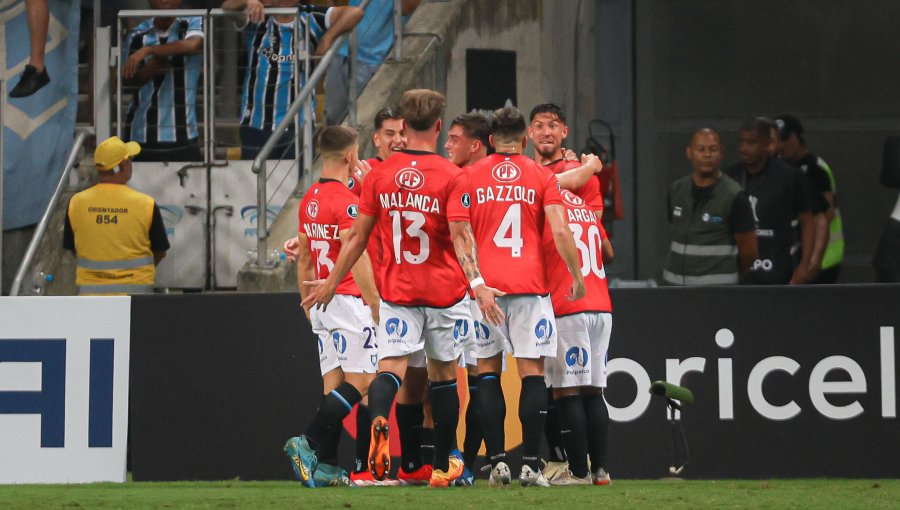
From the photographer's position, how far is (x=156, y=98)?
46.7 ft

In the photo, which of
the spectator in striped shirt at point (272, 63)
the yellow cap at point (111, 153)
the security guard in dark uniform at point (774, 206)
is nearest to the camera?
the security guard in dark uniform at point (774, 206)

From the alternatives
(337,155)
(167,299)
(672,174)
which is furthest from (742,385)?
(672,174)

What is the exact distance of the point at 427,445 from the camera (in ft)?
33.6

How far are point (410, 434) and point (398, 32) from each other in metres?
5.52

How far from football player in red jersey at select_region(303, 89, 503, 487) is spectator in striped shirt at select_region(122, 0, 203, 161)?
4.86m

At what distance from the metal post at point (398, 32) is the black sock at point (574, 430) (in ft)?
18.2

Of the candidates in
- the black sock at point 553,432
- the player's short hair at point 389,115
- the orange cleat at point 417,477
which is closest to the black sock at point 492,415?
the orange cleat at point 417,477

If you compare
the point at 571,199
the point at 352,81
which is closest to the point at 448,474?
the point at 571,199

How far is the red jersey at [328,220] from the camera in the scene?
1023 centimetres

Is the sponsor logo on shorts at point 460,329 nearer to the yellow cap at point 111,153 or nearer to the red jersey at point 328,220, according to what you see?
the red jersey at point 328,220

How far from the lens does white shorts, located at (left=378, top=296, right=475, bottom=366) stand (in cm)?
955

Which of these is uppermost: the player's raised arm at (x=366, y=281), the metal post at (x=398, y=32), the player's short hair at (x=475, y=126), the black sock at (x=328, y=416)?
the metal post at (x=398, y=32)

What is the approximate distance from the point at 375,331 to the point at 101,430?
209 centimetres

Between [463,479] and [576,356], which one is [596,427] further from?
[463,479]
